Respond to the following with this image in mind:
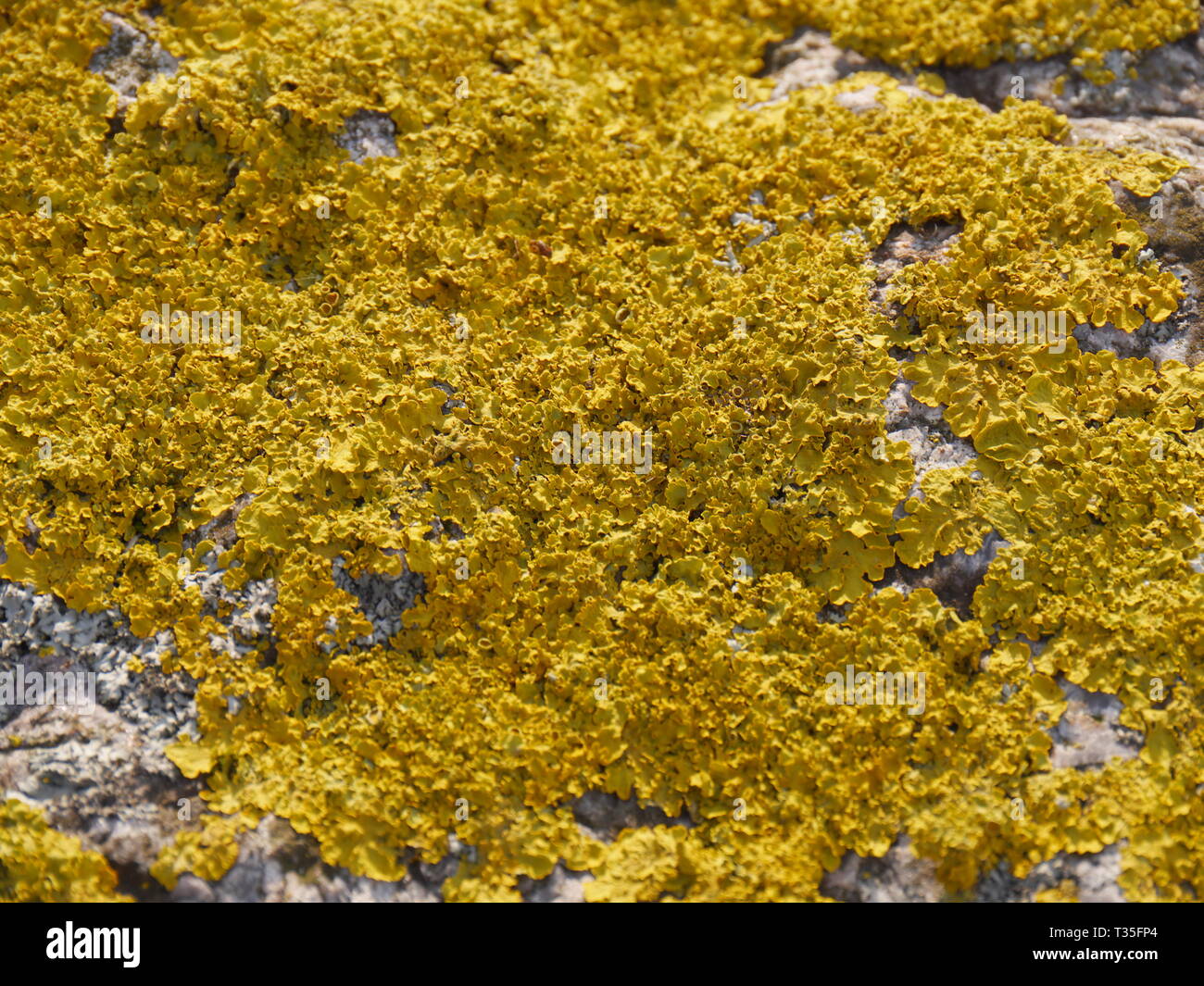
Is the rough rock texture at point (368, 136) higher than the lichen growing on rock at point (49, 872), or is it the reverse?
the rough rock texture at point (368, 136)

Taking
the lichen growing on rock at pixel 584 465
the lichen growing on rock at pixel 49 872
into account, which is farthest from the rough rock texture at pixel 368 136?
the lichen growing on rock at pixel 49 872

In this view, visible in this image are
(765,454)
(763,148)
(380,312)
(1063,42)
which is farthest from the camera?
(1063,42)

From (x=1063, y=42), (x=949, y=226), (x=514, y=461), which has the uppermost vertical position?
(x=1063, y=42)

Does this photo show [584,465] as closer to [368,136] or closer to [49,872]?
[368,136]

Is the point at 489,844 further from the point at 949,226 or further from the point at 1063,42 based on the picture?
the point at 1063,42

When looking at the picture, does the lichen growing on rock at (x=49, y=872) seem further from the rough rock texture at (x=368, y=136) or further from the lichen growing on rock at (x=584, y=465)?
the rough rock texture at (x=368, y=136)

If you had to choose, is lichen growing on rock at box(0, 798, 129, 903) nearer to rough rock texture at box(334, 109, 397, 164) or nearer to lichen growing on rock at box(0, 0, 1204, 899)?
lichen growing on rock at box(0, 0, 1204, 899)

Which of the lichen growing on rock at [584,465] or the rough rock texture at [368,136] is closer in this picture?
the lichen growing on rock at [584,465]

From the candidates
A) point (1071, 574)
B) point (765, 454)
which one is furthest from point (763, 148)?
point (1071, 574)
